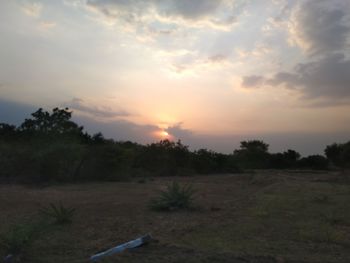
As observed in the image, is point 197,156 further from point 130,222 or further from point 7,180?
point 130,222

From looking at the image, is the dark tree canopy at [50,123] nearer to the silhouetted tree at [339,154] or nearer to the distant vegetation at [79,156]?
the distant vegetation at [79,156]

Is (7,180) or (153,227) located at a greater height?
(7,180)

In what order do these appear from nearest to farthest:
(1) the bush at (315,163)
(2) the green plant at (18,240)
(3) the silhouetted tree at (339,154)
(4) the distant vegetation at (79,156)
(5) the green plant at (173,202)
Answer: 1. (2) the green plant at (18,240)
2. (5) the green plant at (173,202)
3. (4) the distant vegetation at (79,156)
4. (3) the silhouetted tree at (339,154)
5. (1) the bush at (315,163)

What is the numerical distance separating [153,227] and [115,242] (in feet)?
6.25

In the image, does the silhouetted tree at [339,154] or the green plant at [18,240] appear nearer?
the green plant at [18,240]

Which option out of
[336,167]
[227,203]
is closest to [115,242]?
[227,203]

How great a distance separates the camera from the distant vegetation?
1099 inches

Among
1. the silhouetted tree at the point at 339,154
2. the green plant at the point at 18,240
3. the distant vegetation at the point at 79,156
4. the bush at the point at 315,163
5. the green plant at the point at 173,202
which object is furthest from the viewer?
the bush at the point at 315,163

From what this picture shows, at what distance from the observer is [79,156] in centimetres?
2909

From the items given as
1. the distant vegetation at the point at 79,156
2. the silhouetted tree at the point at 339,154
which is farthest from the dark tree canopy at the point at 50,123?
the silhouetted tree at the point at 339,154

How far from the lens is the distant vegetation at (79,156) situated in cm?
2791

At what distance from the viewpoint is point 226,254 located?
7.69 meters

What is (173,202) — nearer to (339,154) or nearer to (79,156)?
(79,156)

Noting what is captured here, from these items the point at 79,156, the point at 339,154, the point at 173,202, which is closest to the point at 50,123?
the point at 79,156
